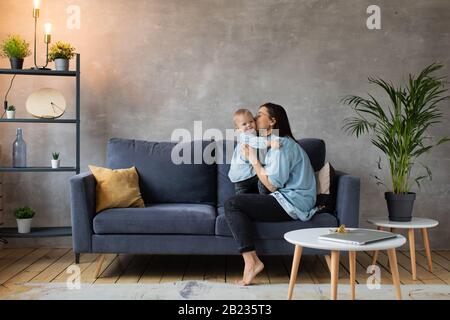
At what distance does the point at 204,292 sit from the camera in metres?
3.47

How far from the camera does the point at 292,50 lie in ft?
15.6

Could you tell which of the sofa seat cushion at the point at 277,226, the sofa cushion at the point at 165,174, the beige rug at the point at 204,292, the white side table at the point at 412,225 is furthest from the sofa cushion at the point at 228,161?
the beige rug at the point at 204,292

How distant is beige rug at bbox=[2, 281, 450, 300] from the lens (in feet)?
11.0

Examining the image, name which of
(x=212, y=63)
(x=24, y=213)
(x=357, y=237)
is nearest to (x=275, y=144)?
(x=357, y=237)

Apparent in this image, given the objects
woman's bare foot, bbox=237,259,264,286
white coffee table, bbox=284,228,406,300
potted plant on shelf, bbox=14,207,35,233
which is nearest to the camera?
white coffee table, bbox=284,228,406,300

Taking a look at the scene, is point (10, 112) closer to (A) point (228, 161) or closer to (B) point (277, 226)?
(A) point (228, 161)

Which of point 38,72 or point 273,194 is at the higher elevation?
point 38,72

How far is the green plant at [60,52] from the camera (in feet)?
14.5

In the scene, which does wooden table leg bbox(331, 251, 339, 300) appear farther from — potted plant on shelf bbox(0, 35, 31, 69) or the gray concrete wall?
potted plant on shelf bbox(0, 35, 31, 69)

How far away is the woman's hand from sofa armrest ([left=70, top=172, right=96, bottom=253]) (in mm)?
1067

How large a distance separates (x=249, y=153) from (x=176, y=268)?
97 cm

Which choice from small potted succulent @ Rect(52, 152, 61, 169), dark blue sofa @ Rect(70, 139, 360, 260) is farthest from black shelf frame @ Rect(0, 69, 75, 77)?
dark blue sofa @ Rect(70, 139, 360, 260)

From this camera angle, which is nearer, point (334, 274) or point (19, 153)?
point (334, 274)

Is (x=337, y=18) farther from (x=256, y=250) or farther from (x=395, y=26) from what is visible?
(x=256, y=250)
